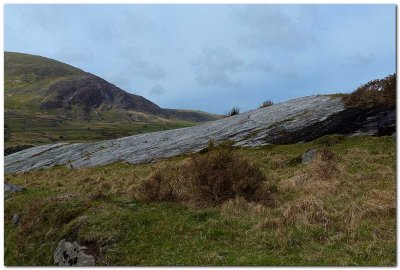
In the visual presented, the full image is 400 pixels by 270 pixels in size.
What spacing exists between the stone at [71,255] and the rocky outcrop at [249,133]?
82.9 feet

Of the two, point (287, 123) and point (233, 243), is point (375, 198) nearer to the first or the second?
point (233, 243)

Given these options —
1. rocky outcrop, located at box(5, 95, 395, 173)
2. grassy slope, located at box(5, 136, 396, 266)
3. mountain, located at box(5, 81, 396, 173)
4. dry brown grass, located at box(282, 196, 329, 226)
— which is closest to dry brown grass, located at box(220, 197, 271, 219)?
grassy slope, located at box(5, 136, 396, 266)

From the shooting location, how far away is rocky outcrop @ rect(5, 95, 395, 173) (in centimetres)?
3816

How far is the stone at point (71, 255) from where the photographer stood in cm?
1396

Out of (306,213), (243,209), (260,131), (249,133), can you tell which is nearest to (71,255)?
(243,209)

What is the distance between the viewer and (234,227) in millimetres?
14844

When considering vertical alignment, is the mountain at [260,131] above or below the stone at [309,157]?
above

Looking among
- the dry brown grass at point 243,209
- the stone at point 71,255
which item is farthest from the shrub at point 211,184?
the stone at point 71,255

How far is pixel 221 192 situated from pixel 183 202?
5.92 ft

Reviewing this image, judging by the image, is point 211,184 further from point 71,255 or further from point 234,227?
point 71,255

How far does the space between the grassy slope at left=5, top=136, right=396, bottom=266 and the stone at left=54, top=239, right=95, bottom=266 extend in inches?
13.7

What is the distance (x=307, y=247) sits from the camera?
12.5m

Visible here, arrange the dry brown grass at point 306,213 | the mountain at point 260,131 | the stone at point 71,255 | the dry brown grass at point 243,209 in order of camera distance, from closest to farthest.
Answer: the stone at point 71,255 < the dry brown grass at point 306,213 < the dry brown grass at point 243,209 < the mountain at point 260,131

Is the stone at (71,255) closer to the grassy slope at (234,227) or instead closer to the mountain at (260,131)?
the grassy slope at (234,227)
